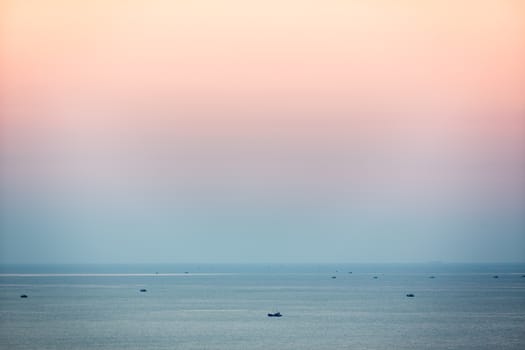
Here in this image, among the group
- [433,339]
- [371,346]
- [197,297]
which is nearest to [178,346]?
[371,346]

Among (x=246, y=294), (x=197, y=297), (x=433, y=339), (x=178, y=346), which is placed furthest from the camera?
(x=246, y=294)

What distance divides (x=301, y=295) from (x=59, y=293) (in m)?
32.8

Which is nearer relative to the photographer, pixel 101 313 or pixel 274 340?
pixel 274 340

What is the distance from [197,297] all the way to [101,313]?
92.2ft

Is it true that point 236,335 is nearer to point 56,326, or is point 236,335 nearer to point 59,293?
point 56,326

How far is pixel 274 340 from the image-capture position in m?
63.6

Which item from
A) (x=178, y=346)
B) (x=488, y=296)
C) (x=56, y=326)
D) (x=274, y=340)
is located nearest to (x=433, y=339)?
(x=274, y=340)

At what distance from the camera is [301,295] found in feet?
398

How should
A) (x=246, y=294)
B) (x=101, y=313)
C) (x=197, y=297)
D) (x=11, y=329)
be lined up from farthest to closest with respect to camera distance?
1. (x=246, y=294)
2. (x=197, y=297)
3. (x=101, y=313)
4. (x=11, y=329)

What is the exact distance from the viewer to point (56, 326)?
2953 inches

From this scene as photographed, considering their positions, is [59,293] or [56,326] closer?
[56,326]

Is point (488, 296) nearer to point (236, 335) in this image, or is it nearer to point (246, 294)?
point (246, 294)

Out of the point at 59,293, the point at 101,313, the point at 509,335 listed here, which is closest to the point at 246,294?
the point at 59,293

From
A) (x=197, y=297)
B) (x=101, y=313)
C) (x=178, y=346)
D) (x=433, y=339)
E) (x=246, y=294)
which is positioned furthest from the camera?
(x=246, y=294)
